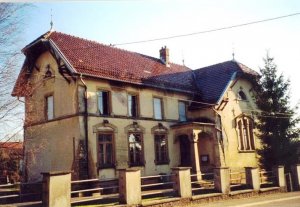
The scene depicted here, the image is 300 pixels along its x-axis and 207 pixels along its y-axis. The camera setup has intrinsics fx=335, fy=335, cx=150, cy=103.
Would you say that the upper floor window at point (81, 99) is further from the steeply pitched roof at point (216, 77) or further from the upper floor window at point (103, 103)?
the steeply pitched roof at point (216, 77)

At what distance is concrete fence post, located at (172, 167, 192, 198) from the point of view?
14.8m

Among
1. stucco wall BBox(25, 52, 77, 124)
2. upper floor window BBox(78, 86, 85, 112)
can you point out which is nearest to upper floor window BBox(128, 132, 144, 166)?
upper floor window BBox(78, 86, 85, 112)

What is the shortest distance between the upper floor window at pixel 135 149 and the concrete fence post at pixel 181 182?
5079mm

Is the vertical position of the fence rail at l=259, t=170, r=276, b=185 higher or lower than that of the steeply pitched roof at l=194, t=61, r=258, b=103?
lower

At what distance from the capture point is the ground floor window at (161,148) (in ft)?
69.7

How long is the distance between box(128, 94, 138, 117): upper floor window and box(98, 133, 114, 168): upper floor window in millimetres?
2155

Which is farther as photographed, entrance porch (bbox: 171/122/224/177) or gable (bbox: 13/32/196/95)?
entrance porch (bbox: 171/122/224/177)

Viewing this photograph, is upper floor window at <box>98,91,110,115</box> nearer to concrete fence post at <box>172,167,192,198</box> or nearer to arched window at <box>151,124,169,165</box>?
arched window at <box>151,124,169,165</box>

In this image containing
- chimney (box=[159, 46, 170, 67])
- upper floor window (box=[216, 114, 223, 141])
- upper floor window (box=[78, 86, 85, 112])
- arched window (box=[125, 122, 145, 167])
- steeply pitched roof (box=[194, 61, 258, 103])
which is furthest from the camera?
chimney (box=[159, 46, 170, 67])

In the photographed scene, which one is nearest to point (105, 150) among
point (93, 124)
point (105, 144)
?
point (105, 144)

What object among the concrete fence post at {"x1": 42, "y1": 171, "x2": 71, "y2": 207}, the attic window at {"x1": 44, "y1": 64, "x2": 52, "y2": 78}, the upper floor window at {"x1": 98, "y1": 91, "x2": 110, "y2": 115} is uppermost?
the attic window at {"x1": 44, "y1": 64, "x2": 52, "y2": 78}

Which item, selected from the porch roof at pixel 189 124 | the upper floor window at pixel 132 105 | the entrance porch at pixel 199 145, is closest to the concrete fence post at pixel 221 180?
the entrance porch at pixel 199 145

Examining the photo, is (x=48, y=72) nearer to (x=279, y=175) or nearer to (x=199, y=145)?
(x=199, y=145)

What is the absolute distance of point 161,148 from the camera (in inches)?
852
